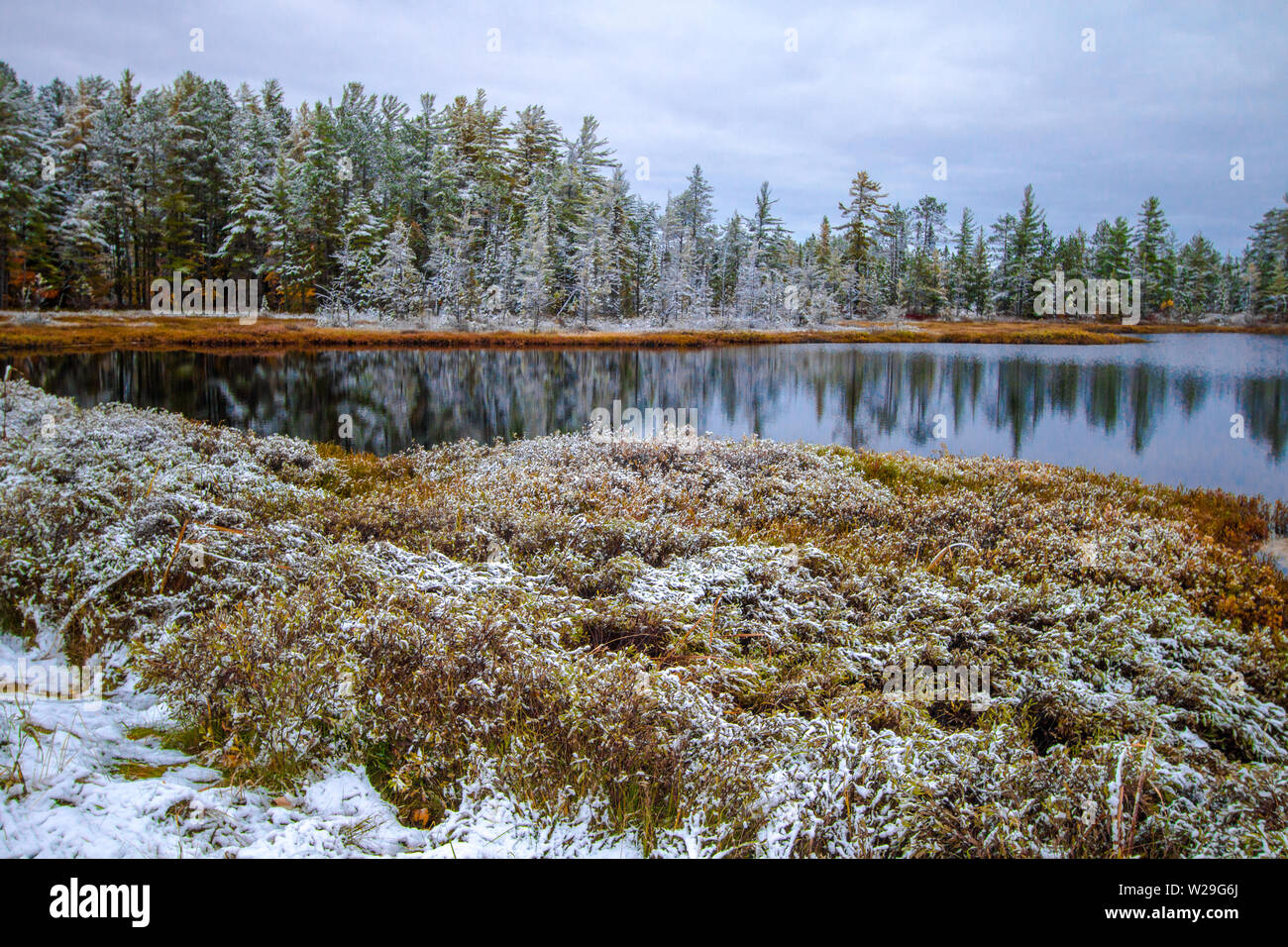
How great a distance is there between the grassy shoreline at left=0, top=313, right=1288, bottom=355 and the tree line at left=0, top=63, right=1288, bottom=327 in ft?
12.7

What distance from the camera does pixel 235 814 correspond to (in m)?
A: 3.03

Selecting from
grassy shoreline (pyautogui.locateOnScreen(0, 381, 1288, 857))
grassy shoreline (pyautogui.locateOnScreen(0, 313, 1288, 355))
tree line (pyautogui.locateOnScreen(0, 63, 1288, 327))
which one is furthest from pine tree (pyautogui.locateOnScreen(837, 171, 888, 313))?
grassy shoreline (pyautogui.locateOnScreen(0, 381, 1288, 857))

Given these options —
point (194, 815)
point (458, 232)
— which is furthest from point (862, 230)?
point (194, 815)

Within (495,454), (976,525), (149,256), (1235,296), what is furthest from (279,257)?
(1235,296)

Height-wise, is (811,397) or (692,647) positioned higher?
(811,397)

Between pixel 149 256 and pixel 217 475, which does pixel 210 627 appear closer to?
pixel 217 475

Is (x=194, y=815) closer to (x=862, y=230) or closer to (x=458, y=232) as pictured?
(x=458, y=232)

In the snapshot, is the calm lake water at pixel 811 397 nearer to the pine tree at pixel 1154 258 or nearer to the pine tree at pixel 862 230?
the pine tree at pixel 1154 258

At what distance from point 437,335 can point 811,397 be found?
34.8 m

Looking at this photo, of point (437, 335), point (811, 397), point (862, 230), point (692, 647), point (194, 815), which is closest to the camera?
point (194, 815)

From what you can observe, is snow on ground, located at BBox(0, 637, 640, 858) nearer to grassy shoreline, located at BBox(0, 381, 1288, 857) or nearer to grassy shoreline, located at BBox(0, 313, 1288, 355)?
grassy shoreline, located at BBox(0, 381, 1288, 857)

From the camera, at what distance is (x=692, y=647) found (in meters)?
5.46

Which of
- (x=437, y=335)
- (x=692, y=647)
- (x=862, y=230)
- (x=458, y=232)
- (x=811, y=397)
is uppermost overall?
(x=862, y=230)

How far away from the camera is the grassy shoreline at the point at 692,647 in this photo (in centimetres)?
341
